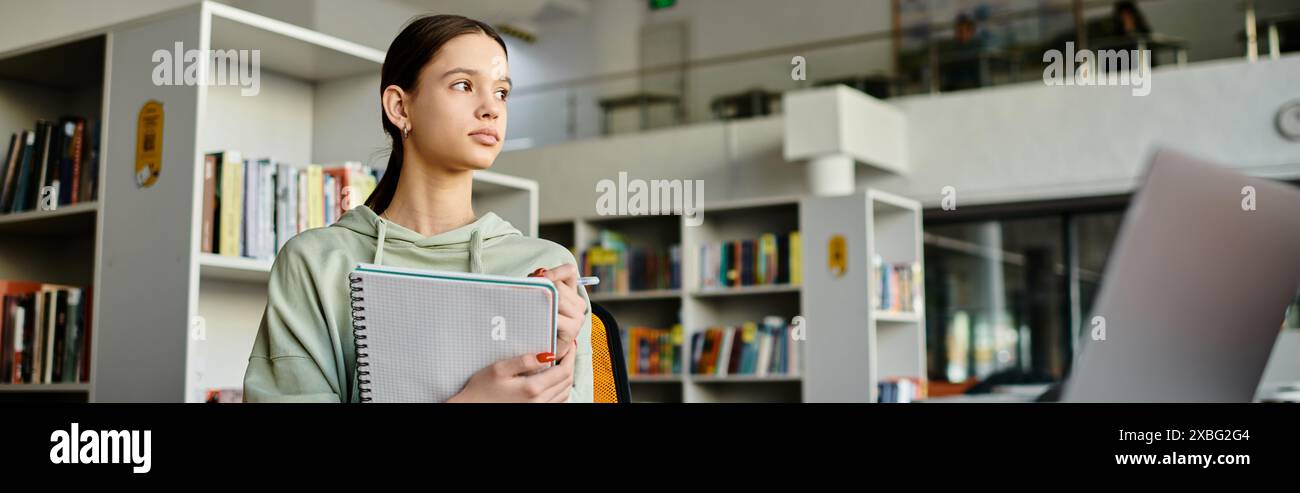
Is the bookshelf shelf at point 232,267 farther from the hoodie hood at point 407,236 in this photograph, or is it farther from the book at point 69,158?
the hoodie hood at point 407,236

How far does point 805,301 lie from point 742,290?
0.41 metres

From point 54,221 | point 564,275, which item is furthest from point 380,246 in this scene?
point 54,221

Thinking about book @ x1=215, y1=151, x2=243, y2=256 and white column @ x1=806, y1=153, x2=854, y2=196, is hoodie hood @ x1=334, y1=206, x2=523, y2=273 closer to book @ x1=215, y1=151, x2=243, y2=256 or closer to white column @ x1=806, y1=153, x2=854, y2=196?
book @ x1=215, y1=151, x2=243, y2=256

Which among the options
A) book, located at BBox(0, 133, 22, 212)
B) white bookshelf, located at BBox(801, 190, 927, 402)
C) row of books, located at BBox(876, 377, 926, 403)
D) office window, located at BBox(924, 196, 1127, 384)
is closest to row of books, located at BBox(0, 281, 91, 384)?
book, located at BBox(0, 133, 22, 212)

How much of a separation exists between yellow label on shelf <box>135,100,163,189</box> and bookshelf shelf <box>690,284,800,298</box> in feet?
11.6

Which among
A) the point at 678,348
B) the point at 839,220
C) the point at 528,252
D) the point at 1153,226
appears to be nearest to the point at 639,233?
the point at 678,348

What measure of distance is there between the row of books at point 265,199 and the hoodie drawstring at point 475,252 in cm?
127

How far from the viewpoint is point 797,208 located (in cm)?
623

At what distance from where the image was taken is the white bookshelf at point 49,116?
3186 mm

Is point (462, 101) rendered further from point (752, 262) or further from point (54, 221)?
point (752, 262)

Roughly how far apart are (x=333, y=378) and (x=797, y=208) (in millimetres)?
4964

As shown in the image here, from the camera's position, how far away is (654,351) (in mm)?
6387

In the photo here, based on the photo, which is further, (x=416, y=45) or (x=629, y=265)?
(x=629, y=265)

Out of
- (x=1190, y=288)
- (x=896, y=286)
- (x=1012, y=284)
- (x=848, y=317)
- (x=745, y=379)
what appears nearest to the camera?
(x=1190, y=288)
